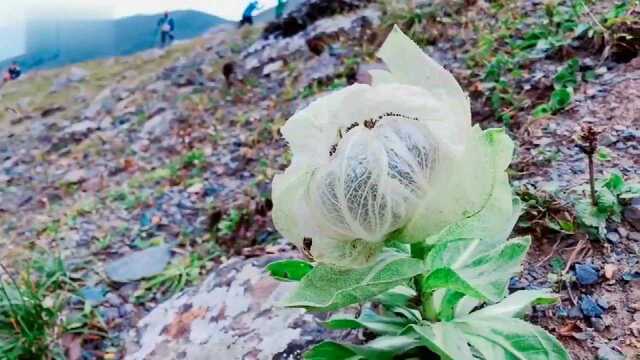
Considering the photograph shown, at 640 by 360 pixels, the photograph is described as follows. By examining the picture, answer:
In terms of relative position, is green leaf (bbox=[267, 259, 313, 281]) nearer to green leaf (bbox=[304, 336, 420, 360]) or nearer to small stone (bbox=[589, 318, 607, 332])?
green leaf (bbox=[304, 336, 420, 360])

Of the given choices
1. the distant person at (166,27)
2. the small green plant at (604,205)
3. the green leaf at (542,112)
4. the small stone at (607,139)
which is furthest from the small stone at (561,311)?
the distant person at (166,27)

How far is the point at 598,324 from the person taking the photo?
0.72 meters

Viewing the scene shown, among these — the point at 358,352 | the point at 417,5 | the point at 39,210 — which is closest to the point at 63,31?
the point at 39,210

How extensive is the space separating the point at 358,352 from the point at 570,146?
62 cm

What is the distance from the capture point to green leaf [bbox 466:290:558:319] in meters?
0.58

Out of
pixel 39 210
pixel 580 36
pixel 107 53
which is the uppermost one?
pixel 580 36

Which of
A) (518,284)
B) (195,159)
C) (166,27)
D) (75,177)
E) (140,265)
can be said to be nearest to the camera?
(518,284)

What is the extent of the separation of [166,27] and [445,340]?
2634mm

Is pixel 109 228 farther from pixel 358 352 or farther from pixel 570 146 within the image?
pixel 358 352

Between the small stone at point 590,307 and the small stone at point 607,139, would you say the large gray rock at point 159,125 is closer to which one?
the small stone at point 607,139

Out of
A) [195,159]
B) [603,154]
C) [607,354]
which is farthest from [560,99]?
[195,159]

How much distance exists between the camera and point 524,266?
825 mm

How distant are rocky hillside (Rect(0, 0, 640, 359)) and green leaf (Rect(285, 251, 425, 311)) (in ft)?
0.98

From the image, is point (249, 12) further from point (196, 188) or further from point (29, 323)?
point (29, 323)
